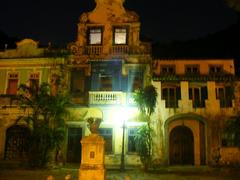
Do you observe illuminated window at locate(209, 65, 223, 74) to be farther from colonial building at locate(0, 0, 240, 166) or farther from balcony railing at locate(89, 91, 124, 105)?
balcony railing at locate(89, 91, 124, 105)

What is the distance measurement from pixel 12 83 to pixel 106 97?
29.2ft

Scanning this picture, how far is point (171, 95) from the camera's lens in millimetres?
26266

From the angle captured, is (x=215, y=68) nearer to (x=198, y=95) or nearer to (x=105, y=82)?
(x=198, y=95)

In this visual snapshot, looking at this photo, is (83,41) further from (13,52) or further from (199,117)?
(199,117)

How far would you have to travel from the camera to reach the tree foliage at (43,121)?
22578 millimetres

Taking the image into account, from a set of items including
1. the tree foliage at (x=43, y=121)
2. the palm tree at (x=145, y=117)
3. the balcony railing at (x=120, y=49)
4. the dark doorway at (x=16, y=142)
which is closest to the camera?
the tree foliage at (x=43, y=121)

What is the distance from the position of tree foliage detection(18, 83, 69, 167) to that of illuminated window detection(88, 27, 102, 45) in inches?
222

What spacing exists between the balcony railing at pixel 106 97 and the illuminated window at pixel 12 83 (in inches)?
284

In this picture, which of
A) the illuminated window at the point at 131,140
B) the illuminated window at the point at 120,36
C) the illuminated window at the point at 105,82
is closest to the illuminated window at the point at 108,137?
the illuminated window at the point at 131,140

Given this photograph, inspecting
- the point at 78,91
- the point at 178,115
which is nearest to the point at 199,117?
the point at 178,115

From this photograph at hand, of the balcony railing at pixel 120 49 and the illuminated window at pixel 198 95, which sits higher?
the balcony railing at pixel 120 49

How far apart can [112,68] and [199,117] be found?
8.17 metres

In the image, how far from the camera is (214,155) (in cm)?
2458

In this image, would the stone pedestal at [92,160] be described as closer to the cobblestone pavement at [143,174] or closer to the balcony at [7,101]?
the cobblestone pavement at [143,174]
